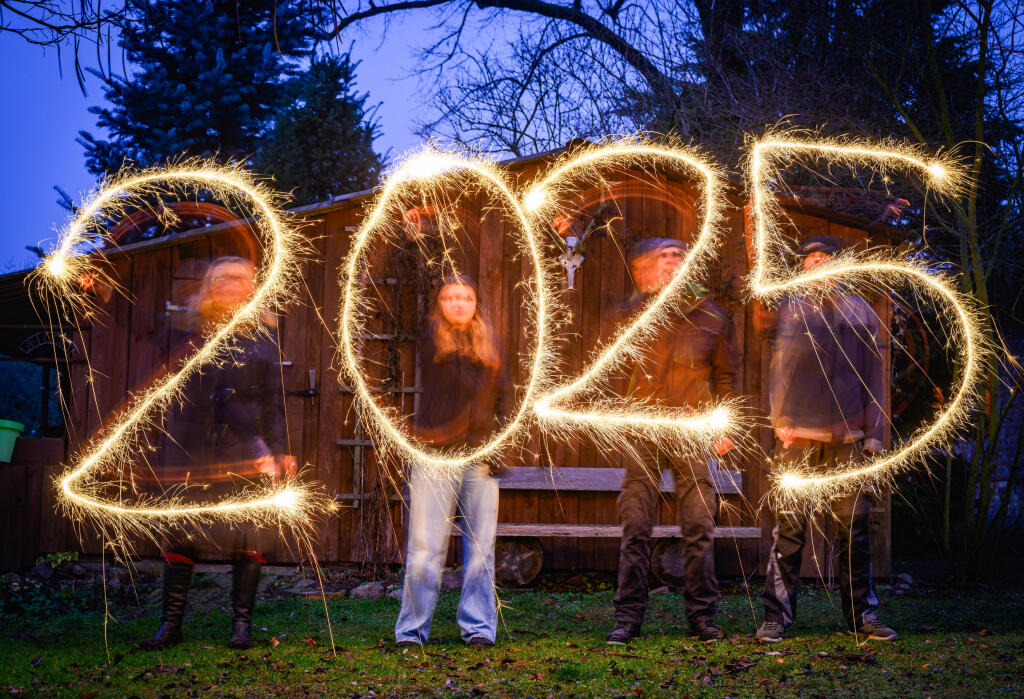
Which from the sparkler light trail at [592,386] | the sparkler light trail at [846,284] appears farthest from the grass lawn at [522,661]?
the sparkler light trail at [592,386]

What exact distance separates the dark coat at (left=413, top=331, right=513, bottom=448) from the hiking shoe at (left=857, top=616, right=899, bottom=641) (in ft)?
7.24

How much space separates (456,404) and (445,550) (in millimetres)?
755

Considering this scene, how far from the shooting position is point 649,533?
465cm

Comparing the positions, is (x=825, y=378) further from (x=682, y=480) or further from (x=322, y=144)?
(x=322, y=144)

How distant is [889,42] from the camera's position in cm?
898

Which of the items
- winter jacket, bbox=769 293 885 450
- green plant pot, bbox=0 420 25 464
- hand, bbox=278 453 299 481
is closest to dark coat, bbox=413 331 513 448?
hand, bbox=278 453 299 481

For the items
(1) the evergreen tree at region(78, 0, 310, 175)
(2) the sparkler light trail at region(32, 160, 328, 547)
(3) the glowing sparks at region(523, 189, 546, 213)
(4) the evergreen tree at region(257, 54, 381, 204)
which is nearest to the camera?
(2) the sparkler light trail at region(32, 160, 328, 547)

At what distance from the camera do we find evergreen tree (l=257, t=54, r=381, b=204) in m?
14.4

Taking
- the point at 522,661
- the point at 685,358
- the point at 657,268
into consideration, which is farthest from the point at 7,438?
the point at 685,358

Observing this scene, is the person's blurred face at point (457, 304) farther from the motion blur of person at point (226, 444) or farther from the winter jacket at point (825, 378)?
the winter jacket at point (825, 378)

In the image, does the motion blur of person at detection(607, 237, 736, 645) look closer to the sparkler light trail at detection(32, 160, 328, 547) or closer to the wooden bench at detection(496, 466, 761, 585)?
the sparkler light trail at detection(32, 160, 328, 547)

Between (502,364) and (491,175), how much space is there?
3.41 feet

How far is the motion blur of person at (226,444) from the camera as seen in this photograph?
4.43 m

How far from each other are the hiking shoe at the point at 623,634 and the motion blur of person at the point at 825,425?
667 millimetres
